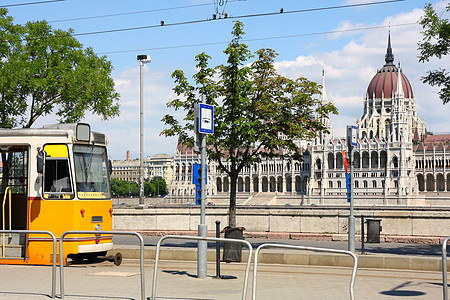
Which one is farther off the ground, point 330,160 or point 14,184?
point 330,160

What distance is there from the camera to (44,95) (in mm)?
29281

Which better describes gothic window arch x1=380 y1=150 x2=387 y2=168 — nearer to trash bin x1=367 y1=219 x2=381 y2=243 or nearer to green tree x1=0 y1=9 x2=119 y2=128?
green tree x1=0 y1=9 x2=119 y2=128

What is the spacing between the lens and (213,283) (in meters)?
10.5

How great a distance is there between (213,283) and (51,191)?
14.5ft

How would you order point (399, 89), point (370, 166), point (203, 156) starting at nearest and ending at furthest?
point (203, 156) → point (370, 166) → point (399, 89)

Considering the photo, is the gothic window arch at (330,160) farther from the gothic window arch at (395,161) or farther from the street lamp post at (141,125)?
the street lamp post at (141,125)

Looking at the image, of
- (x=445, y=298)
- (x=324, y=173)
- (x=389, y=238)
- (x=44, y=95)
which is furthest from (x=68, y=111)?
(x=324, y=173)

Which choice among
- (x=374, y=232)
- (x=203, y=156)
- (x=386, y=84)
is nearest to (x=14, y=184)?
(x=203, y=156)

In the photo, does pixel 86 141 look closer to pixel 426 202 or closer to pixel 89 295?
pixel 89 295

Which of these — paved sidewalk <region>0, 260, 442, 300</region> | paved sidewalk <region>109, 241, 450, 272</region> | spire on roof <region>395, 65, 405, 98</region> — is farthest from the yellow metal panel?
spire on roof <region>395, 65, 405, 98</region>

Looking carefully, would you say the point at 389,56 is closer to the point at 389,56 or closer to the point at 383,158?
the point at 389,56

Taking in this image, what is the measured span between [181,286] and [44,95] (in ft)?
70.2

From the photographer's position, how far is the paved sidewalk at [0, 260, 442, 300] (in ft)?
28.9

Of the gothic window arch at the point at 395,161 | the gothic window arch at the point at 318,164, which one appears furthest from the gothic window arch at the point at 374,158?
the gothic window arch at the point at 318,164
